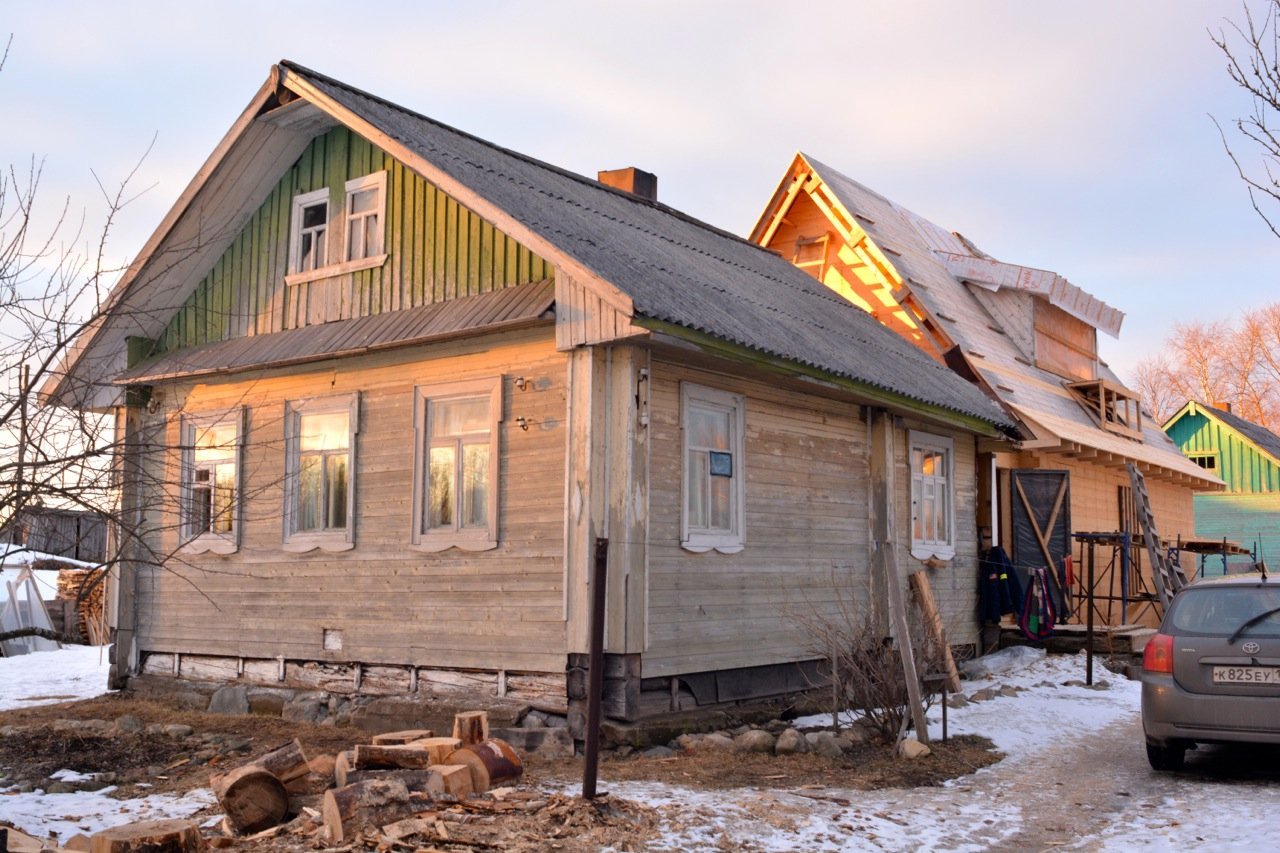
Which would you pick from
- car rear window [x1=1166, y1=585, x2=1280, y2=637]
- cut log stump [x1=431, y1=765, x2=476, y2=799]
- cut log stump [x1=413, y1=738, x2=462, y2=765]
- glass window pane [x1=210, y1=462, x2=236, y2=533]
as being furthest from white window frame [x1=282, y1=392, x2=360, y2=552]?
car rear window [x1=1166, y1=585, x2=1280, y2=637]

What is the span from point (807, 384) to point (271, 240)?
6277 millimetres

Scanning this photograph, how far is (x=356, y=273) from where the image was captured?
1287 cm

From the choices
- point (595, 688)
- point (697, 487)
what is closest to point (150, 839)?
point (595, 688)

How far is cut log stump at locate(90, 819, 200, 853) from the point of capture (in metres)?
6.59

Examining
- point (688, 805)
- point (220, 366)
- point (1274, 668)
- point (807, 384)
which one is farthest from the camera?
point (220, 366)

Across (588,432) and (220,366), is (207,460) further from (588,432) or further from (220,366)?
(588,432)

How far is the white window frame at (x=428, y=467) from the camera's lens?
1117 cm

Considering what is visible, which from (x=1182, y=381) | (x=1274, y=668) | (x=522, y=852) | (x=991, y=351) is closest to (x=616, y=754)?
(x=522, y=852)

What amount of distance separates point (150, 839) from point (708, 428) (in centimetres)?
643

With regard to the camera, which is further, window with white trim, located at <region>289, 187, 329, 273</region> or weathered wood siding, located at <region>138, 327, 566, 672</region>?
window with white trim, located at <region>289, 187, 329, 273</region>

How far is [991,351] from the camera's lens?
19.8m

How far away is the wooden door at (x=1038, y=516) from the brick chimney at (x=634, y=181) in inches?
264

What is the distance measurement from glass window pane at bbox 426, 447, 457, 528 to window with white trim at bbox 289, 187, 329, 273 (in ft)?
9.77

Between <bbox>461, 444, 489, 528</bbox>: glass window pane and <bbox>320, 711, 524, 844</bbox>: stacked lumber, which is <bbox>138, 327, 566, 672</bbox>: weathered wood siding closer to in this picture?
<bbox>461, 444, 489, 528</bbox>: glass window pane
